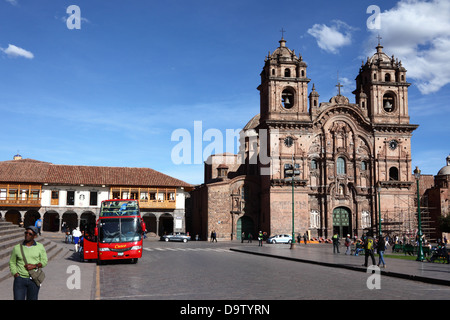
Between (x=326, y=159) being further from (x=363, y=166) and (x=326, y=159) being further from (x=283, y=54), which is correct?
(x=283, y=54)

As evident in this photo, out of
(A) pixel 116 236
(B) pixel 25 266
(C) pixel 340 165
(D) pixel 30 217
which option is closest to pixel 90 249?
(A) pixel 116 236

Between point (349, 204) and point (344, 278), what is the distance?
1508 inches

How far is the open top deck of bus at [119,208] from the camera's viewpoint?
22234 millimetres

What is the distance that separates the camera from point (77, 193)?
52.2 m

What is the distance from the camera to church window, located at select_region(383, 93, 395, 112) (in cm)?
5453

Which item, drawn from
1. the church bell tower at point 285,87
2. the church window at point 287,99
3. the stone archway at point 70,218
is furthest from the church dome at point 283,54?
the stone archway at point 70,218

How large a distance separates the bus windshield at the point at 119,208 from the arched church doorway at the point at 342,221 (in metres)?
34.2

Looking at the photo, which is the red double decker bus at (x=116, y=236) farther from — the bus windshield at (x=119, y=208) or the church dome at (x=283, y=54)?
the church dome at (x=283, y=54)

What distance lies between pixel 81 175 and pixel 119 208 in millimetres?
33093

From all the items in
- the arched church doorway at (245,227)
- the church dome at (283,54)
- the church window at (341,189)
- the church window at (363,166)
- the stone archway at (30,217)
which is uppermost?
the church dome at (283,54)

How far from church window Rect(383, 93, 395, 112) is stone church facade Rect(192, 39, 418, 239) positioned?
0.25 metres
